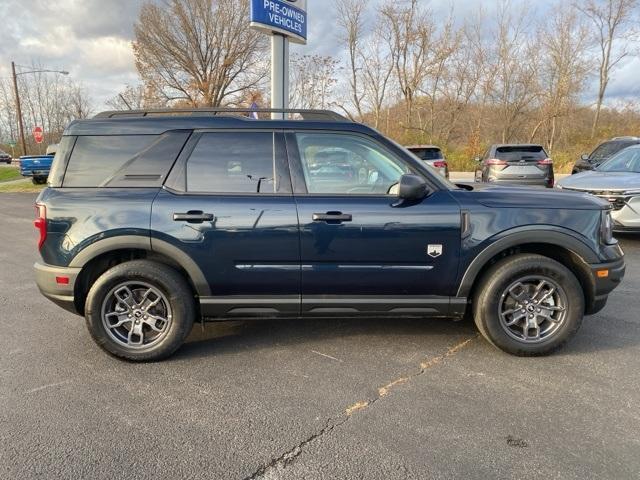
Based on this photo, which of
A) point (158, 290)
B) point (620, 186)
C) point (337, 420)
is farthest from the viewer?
point (620, 186)

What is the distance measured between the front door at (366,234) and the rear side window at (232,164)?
22 centimetres

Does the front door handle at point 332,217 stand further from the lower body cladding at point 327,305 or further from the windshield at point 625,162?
the windshield at point 625,162

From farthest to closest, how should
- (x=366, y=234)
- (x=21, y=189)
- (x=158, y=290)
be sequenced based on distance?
(x=21, y=189) < (x=158, y=290) < (x=366, y=234)

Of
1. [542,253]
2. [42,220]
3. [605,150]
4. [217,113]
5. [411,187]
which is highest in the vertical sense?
[217,113]

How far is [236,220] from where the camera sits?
3.26 m

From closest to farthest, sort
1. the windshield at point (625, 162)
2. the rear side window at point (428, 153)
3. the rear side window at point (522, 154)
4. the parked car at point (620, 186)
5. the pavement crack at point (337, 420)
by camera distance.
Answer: the pavement crack at point (337, 420) < the parked car at point (620, 186) < the windshield at point (625, 162) < the rear side window at point (522, 154) < the rear side window at point (428, 153)

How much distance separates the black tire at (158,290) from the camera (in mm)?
3344

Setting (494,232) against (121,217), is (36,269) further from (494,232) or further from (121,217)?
(494,232)

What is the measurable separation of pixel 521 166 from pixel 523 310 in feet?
29.3

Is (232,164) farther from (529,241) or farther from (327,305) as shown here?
(529,241)

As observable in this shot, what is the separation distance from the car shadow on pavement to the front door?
490 millimetres

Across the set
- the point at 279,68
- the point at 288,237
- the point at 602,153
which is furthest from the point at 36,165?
the point at 602,153

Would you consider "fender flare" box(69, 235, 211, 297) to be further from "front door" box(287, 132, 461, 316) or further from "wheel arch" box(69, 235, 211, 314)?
"front door" box(287, 132, 461, 316)

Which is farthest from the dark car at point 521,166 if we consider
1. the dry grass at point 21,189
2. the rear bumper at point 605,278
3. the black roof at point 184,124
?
the dry grass at point 21,189
